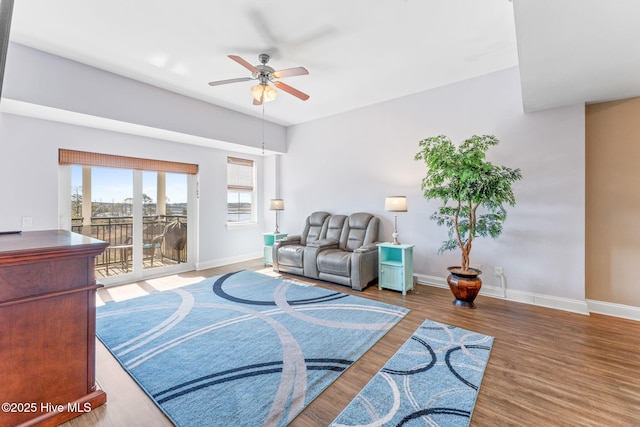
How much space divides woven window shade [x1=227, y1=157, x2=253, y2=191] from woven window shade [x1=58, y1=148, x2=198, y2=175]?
778 mm

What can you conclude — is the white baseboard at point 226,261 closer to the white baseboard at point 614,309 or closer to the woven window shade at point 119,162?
the woven window shade at point 119,162

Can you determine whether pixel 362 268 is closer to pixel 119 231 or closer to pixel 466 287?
pixel 466 287

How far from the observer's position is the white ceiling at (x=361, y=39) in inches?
77.5

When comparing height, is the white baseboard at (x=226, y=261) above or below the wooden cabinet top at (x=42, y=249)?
below

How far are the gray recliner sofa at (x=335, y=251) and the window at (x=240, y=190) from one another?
1.63 m

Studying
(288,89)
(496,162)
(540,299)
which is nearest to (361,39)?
(288,89)

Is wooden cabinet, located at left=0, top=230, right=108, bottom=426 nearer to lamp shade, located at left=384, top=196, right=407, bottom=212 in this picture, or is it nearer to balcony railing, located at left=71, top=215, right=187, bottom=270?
balcony railing, located at left=71, top=215, right=187, bottom=270

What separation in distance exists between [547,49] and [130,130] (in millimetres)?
5013

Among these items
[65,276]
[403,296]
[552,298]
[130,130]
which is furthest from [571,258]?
[130,130]

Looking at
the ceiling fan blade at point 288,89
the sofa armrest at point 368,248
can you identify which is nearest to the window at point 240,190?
the ceiling fan blade at point 288,89

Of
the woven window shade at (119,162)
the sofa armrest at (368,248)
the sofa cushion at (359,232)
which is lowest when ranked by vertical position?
the sofa armrest at (368,248)

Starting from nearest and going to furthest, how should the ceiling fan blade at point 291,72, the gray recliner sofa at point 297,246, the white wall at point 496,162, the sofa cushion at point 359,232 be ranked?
the ceiling fan blade at point 291,72 → the white wall at point 496,162 → the sofa cushion at point 359,232 → the gray recliner sofa at point 297,246

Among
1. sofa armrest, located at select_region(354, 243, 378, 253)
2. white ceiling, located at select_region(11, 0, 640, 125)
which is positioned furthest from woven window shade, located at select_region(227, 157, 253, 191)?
sofa armrest, located at select_region(354, 243, 378, 253)

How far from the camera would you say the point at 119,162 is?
419cm
